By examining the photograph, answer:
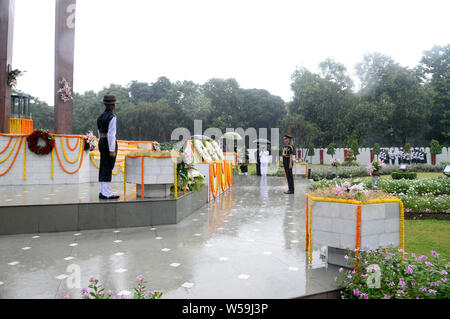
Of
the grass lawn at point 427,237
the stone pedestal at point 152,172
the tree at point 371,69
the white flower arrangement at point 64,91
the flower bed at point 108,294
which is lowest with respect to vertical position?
the grass lawn at point 427,237

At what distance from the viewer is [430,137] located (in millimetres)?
40625

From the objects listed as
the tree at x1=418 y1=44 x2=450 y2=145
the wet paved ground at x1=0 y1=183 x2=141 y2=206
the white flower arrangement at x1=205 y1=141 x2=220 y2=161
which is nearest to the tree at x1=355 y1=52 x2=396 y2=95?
the tree at x1=418 y1=44 x2=450 y2=145

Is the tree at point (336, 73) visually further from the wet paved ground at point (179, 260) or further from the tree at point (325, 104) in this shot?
the wet paved ground at point (179, 260)

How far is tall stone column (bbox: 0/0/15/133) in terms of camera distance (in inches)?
491

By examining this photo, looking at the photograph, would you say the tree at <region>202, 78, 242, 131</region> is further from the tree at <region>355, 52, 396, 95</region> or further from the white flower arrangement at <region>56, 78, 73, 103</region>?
the white flower arrangement at <region>56, 78, 73, 103</region>

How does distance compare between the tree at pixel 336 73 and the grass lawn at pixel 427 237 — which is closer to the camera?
the grass lawn at pixel 427 237

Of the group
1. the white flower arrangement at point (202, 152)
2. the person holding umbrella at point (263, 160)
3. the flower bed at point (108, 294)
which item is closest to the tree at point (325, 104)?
the person holding umbrella at point (263, 160)

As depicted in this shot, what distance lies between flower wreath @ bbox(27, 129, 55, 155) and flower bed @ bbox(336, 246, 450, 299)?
1125cm

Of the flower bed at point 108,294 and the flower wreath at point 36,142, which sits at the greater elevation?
the flower wreath at point 36,142

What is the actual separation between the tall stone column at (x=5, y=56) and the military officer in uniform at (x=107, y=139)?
817 cm

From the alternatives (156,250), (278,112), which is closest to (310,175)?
(156,250)

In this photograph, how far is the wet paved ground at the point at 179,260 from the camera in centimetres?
350

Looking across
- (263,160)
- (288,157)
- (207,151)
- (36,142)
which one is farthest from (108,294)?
(263,160)
